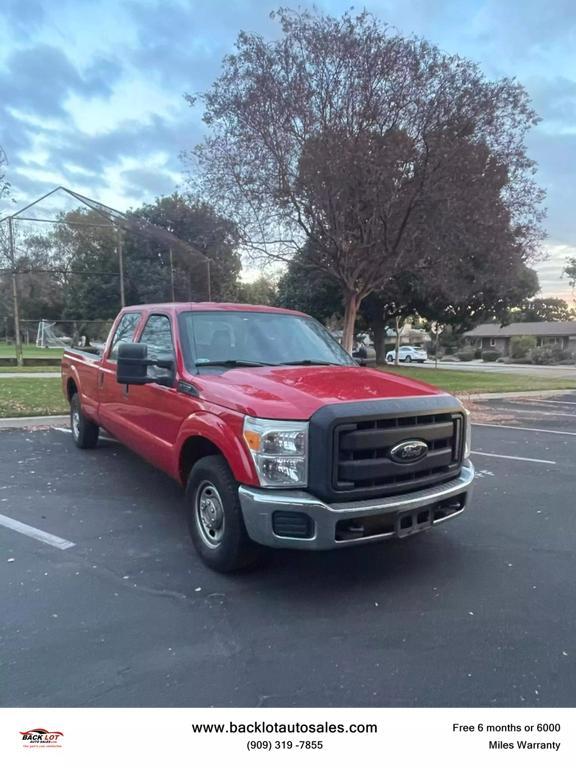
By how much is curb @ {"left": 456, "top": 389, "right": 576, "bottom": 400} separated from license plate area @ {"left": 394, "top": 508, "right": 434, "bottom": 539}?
43.3 ft

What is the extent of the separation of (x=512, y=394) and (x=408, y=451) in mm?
16167

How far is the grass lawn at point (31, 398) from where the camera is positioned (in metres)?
10.7

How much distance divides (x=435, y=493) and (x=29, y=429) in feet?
25.3

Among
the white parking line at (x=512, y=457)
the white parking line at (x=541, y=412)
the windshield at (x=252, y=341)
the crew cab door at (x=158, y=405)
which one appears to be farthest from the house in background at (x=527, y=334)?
the crew cab door at (x=158, y=405)

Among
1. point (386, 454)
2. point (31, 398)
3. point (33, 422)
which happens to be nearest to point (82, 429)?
point (33, 422)

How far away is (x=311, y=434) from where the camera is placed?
11.4ft

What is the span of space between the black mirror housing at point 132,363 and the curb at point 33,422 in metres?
6.09

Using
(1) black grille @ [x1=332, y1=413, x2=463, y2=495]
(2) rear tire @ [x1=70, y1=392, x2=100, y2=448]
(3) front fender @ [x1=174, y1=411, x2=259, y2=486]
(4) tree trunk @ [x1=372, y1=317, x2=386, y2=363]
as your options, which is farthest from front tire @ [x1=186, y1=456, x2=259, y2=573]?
(4) tree trunk @ [x1=372, y1=317, x2=386, y2=363]

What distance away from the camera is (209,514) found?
407 cm

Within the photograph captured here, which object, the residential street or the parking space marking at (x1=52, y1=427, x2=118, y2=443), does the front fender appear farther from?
the residential street

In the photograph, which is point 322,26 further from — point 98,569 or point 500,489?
point 98,569

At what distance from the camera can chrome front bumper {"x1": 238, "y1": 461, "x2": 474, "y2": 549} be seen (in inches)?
134

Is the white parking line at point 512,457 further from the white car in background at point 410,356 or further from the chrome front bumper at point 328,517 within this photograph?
the white car in background at point 410,356
